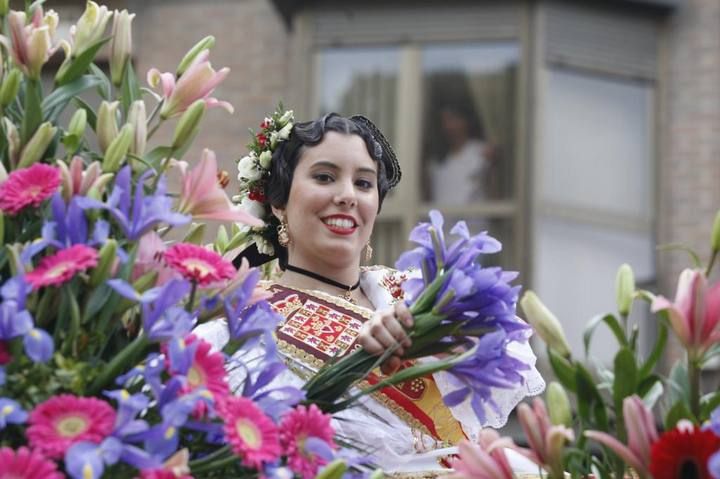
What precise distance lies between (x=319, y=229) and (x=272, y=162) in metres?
0.27

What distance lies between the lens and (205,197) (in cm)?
296

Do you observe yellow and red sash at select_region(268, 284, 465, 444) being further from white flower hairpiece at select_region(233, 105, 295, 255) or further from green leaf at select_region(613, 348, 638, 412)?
green leaf at select_region(613, 348, 638, 412)

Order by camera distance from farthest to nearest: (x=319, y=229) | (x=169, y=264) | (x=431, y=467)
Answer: (x=319, y=229) → (x=431, y=467) → (x=169, y=264)

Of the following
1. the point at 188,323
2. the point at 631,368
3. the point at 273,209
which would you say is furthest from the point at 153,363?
the point at 273,209

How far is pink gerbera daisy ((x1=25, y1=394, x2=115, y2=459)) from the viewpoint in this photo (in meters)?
2.55

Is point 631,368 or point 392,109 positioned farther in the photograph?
point 392,109

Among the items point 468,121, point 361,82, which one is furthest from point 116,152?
point 361,82

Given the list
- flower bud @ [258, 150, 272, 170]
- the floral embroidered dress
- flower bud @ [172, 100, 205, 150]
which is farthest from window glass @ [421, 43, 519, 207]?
flower bud @ [172, 100, 205, 150]

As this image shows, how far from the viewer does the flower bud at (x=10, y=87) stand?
2.94 m

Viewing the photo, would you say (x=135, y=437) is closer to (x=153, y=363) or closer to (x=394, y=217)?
(x=153, y=363)

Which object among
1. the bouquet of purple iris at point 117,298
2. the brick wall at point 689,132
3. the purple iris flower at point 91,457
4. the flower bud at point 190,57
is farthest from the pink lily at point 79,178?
the brick wall at point 689,132

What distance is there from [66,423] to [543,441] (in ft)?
2.43

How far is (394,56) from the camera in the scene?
9664 millimetres

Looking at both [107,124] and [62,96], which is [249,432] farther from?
[62,96]
